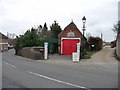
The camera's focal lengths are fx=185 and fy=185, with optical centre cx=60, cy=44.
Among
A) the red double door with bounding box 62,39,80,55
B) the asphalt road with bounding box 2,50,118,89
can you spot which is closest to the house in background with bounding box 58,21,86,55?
the red double door with bounding box 62,39,80,55

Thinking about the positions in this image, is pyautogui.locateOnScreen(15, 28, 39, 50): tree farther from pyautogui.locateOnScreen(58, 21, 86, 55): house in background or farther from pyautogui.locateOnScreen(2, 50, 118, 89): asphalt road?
pyautogui.locateOnScreen(2, 50, 118, 89): asphalt road

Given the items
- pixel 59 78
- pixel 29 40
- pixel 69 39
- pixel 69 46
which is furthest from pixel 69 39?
pixel 59 78

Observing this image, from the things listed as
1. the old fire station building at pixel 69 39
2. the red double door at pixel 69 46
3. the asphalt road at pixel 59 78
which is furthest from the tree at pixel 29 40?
the asphalt road at pixel 59 78

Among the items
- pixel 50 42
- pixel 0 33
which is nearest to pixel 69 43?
pixel 50 42

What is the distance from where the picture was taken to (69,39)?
30188 millimetres

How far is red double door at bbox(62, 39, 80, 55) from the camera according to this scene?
29.7 meters

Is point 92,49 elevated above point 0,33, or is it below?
below

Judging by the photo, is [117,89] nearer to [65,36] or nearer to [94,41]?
[65,36]

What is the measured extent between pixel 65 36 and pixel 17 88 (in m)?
23.8

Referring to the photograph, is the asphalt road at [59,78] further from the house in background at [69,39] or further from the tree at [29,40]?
the tree at [29,40]

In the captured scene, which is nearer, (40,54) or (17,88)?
(17,88)

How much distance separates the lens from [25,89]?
6973 millimetres

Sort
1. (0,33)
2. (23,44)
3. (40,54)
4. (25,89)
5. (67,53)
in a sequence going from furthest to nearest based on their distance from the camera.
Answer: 1. (0,33)
2. (23,44)
3. (67,53)
4. (40,54)
5. (25,89)

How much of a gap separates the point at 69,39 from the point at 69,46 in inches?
46.3
